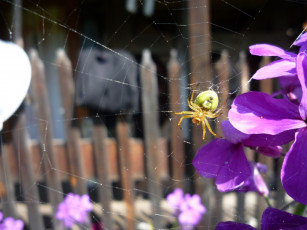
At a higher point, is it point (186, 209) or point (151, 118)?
point (151, 118)

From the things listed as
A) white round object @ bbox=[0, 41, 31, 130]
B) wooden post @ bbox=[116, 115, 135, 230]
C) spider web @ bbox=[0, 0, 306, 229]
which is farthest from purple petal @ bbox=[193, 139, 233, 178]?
wooden post @ bbox=[116, 115, 135, 230]

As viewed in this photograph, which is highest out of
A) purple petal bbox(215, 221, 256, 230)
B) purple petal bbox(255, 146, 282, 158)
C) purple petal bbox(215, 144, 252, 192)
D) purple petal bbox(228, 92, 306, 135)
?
purple petal bbox(228, 92, 306, 135)

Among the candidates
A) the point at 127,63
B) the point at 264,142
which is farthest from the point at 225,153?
the point at 127,63

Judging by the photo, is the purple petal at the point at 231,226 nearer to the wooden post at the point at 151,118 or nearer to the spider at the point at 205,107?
the spider at the point at 205,107

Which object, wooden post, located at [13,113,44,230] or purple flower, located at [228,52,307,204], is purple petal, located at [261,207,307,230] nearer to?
purple flower, located at [228,52,307,204]

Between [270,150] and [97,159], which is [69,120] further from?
[270,150]

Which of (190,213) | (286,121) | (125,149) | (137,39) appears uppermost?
(137,39)

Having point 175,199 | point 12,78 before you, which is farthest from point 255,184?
point 175,199
